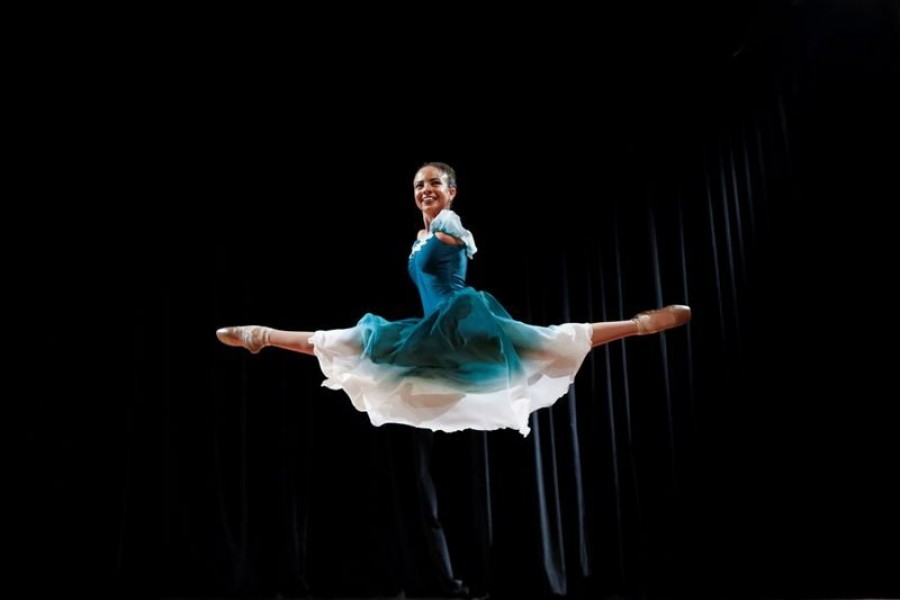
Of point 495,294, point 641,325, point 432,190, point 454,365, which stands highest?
point 432,190

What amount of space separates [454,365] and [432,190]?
2.17 feet

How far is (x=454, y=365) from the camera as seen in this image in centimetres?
258

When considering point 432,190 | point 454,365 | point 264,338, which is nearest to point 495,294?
point 432,190

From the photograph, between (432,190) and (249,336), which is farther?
(432,190)

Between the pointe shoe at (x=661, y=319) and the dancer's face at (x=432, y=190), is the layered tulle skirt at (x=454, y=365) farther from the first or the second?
the dancer's face at (x=432, y=190)

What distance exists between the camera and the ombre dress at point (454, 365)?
2549 millimetres

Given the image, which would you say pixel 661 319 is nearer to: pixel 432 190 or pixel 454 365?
pixel 454 365

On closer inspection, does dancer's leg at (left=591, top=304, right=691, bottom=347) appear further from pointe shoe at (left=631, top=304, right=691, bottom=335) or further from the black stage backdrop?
the black stage backdrop

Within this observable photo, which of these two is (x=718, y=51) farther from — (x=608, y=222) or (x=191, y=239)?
(x=191, y=239)

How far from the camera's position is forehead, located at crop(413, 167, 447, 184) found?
2.84m

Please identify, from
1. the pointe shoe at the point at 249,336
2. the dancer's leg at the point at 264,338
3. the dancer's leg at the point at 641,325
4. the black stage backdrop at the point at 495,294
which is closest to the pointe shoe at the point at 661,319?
the dancer's leg at the point at 641,325

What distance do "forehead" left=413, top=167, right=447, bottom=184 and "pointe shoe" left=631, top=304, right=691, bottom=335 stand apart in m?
0.86

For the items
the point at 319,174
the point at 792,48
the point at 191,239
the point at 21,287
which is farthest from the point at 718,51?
the point at 21,287

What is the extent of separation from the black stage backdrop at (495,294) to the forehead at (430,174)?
98 centimetres
